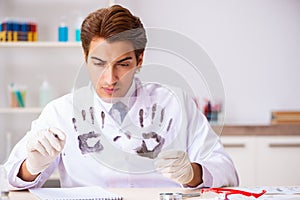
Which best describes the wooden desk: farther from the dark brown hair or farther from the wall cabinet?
the wall cabinet

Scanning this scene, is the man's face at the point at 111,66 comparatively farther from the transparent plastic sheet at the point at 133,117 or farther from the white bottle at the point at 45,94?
the white bottle at the point at 45,94

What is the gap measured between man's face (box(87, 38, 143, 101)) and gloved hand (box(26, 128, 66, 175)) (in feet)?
0.82

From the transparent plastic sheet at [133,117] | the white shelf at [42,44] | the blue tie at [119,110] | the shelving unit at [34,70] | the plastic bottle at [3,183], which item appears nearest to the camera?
the plastic bottle at [3,183]

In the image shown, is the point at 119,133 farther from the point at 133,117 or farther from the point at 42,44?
the point at 42,44

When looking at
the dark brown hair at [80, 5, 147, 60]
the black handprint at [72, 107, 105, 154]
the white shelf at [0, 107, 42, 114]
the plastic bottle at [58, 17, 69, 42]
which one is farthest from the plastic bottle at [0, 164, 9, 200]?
the plastic bottle at [58, 17, 69, 42]

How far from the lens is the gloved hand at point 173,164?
1738 millimetres

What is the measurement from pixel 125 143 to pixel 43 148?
0.29 meters

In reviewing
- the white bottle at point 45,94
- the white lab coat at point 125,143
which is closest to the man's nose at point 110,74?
the white lab coat at point 125,143

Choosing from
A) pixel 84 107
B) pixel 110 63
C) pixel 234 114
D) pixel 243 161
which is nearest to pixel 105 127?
pixel 84 107

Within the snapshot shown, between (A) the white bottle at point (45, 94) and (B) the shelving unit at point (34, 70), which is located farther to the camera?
(B) the shelving unit at point (34, 70)

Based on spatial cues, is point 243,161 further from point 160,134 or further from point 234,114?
point 160,134

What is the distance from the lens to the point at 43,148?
1697mm

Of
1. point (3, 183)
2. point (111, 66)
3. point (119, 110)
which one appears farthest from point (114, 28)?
point (3, 183)

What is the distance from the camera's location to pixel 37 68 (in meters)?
3.68
